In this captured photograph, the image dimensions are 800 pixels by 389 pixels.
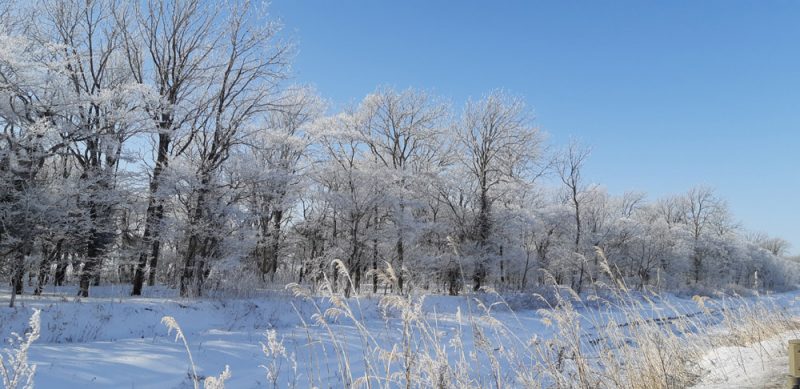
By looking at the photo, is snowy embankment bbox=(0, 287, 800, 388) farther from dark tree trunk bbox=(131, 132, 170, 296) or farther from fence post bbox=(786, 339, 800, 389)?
dark tree trunk bbox=(131, 132, 170, 296)

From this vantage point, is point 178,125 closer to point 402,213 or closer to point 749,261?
point 402,213

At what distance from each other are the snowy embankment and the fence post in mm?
1183

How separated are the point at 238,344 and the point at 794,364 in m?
9.52

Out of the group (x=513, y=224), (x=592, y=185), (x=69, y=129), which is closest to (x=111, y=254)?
(x=69, y=129)

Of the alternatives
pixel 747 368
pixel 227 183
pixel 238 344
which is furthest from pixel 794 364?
pixel 227 183

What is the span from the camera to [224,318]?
1327 centimetres

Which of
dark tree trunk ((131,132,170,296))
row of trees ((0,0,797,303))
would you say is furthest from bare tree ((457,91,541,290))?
dark tree trunk ((131,132,170,296))

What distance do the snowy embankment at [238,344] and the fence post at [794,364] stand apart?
1183 millimetres

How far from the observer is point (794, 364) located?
2973 millimetres

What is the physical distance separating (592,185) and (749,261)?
31878 mm

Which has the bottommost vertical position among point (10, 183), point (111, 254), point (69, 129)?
point (111, 254)

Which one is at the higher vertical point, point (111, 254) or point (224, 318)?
point (111, 254)

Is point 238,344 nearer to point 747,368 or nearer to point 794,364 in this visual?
point 747,368

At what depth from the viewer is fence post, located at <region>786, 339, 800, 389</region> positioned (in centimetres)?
295
